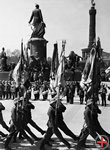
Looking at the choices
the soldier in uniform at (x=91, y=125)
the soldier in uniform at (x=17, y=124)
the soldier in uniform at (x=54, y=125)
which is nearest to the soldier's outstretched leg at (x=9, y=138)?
the soldier in uniform at (x=17, y=124)

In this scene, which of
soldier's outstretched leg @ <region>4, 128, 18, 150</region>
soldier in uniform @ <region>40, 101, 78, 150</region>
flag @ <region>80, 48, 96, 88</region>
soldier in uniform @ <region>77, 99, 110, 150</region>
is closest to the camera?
soldier in uniform @ <region>77, 99, 110, 150</region>

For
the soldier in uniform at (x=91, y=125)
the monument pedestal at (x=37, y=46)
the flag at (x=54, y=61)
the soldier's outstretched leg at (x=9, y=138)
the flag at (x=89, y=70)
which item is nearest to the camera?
the soldier in uniform at (x=91, y=125)

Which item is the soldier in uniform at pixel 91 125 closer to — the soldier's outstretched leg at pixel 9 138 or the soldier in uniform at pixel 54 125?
the soldier in uniform at pixel 54 125

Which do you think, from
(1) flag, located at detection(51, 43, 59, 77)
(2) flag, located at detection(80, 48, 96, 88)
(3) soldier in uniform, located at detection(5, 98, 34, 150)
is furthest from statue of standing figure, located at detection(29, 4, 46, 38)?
(3) soldier in uniform, located at detection(5, 98, 34, 150)

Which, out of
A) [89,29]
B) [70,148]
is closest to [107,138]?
[70,148]

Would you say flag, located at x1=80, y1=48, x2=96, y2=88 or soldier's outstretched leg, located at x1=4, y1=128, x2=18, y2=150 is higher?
flag, located at x1=80, y1=48, x2=96, y2=88

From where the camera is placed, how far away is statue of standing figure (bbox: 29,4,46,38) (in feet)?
116

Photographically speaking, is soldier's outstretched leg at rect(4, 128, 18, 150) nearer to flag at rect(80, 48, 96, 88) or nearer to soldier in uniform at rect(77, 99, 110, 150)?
soldier in uniform at rect(77, 99, 110, 150)

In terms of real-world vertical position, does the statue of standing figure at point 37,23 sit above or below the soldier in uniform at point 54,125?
above

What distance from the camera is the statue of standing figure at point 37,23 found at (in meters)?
35.3

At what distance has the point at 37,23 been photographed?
35.7m

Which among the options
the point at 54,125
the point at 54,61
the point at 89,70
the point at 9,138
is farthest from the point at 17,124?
the point at 54,61

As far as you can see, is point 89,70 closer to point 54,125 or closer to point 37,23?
point 54,125

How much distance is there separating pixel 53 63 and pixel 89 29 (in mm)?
37262
